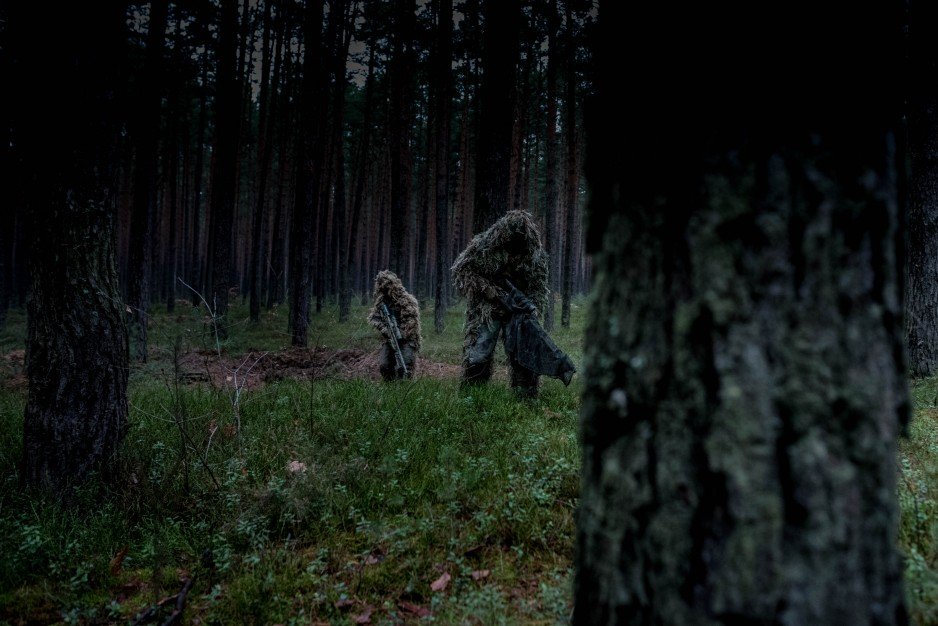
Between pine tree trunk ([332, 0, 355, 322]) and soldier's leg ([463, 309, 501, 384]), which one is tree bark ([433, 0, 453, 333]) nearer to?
pine tree trunk ([332, 0, 355, 322])

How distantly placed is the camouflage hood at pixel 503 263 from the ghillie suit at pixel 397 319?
190 cm

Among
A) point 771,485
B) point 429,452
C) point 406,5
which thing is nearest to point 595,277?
point 771,485

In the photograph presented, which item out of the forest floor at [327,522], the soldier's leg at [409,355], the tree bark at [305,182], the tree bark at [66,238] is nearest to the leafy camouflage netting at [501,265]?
the forest floor at [327,522]

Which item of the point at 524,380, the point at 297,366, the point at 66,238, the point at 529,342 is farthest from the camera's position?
the point at 297,366

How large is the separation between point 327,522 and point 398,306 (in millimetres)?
4884

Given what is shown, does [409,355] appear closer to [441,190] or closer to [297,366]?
[297,366]

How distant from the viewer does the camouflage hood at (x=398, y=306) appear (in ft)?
25.3

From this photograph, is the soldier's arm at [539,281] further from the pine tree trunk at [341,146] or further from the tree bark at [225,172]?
the pine tree trunk at [341,146]

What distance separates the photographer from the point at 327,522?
319cm

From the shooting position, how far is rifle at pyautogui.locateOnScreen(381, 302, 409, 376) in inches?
287

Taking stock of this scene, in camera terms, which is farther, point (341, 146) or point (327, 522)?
point (341, 146)

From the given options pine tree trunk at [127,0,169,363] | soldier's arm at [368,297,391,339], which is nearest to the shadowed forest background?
soldier's arm at [368,297,391,339]

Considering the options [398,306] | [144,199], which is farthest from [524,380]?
[144,199]

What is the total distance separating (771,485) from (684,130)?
76 centimetres
